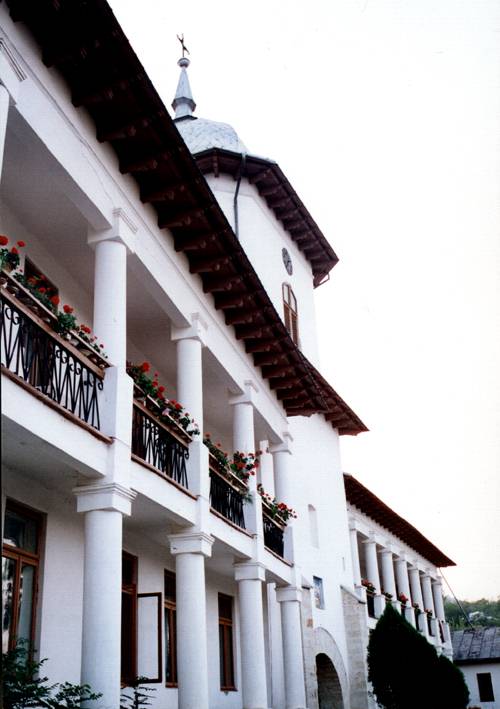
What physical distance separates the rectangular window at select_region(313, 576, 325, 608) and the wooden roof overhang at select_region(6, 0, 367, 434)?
750 centimetres

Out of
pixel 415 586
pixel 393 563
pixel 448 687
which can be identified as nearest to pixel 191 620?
pixel 448 687

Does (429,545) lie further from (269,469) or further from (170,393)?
(170,393)

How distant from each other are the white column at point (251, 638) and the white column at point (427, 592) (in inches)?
1045

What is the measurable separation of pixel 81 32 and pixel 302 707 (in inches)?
490

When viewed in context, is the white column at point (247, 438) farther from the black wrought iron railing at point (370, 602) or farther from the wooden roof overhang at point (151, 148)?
the black wrought iron railing at point (370, 602)

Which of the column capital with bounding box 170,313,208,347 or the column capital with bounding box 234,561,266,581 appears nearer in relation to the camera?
the column capital with bounding box 170,313,208,347

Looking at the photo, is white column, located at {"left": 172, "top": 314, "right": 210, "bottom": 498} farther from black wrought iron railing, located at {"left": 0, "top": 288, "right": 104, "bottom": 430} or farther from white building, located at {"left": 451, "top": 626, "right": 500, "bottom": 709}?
white building, located at {"left": 451, "top": 626, "right": 500, "bottom": 709}

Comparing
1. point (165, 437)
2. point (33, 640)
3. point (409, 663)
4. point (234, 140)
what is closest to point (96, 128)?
point (165, 437)

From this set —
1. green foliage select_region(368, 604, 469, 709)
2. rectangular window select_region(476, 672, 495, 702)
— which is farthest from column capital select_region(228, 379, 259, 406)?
rectangular window select_region(476, 672, 495, 702)

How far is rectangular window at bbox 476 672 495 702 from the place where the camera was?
41219mm

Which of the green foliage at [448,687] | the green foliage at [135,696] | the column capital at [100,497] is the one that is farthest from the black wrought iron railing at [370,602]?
the column capital at [100,497]

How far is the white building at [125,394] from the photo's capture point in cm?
846

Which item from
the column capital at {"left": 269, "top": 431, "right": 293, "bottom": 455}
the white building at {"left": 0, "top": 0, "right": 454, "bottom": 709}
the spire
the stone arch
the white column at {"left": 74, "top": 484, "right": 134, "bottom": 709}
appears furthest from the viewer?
the spire

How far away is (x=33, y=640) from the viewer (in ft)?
31.2
